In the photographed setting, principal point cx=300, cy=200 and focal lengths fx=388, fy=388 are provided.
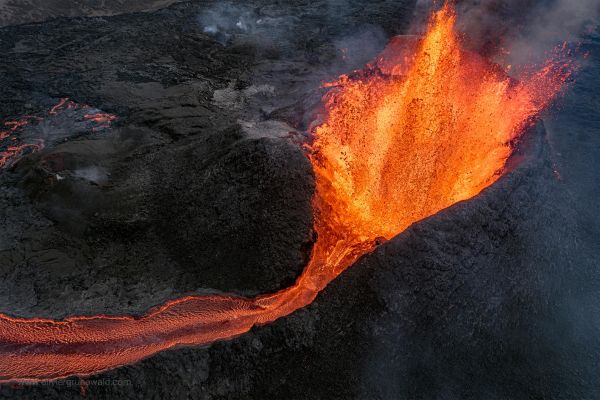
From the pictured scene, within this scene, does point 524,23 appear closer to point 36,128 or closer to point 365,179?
point 365,179

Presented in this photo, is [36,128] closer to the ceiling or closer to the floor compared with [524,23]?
closer to the floor

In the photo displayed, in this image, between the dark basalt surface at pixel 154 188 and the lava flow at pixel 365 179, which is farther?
the dark basalt surface at pixel 154 188

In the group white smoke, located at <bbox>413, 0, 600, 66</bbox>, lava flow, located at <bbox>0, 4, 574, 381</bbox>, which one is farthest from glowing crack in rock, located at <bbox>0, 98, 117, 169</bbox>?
white smoke, located at <bbox>413, 0, 600, 66</bbox>

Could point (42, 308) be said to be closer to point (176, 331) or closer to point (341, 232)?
point (176, 331)

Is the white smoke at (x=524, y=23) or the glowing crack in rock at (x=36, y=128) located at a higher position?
the white smoke at (x=524, y=23)

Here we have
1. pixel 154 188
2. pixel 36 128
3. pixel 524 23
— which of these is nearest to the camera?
pixel 154 188

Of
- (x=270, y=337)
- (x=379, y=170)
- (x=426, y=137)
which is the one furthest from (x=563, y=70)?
(x=270, y=337)

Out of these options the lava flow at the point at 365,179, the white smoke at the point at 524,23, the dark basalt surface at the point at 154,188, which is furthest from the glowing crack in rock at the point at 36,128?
the white smoke at the point at 524,23

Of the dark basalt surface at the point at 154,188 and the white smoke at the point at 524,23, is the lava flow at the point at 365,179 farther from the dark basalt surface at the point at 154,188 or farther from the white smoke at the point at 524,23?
the white smoke at the point at 524,23

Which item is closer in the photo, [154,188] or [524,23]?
[154,188]

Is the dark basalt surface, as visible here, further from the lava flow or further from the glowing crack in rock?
the lava flow

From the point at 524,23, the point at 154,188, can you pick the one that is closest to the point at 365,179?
the point at 154,188
